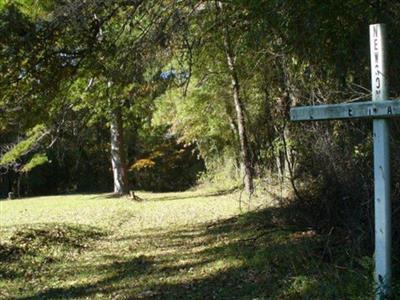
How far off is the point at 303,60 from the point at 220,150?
23691 millimetres

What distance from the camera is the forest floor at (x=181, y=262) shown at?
6296 mm

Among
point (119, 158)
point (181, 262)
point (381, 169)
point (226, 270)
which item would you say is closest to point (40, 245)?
point (181, 262)

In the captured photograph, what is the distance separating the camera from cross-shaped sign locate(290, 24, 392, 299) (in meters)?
4.34

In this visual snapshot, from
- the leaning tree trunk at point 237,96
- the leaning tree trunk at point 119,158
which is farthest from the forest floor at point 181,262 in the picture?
the leaning tree trunk at point 119,158

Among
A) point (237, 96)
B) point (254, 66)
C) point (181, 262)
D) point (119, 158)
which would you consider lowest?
point (181, 262)

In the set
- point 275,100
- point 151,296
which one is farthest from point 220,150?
point 151,296

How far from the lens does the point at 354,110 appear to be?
4.47m

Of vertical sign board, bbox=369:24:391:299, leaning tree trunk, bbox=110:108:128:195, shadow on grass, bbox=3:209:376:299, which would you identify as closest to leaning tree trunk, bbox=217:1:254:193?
shadow on grass, bbox=3:209:376:299

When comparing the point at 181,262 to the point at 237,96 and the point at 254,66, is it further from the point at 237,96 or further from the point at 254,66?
the point at 237,96

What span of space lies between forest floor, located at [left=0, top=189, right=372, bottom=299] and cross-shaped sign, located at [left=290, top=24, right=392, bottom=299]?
726 mm

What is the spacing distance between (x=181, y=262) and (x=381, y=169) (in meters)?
5.25

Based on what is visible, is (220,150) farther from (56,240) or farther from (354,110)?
(354,110)

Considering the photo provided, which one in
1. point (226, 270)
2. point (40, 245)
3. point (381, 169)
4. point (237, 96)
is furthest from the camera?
point (237, 96)

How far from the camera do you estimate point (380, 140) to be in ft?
14.4
